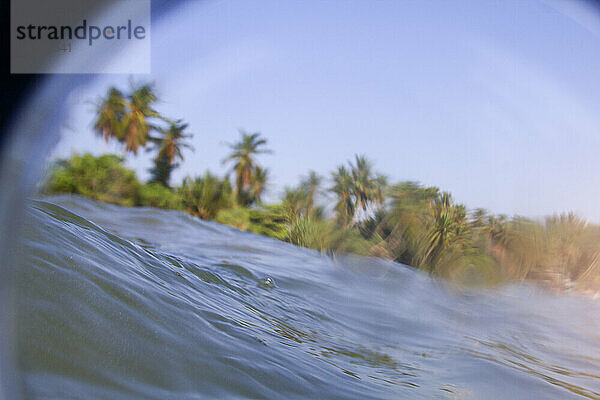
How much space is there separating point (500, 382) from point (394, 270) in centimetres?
26

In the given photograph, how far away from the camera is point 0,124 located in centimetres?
70

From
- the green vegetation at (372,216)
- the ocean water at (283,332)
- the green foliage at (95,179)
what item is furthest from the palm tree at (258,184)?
the green foliage at (95,179)

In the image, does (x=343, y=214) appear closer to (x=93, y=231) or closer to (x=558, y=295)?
(x=558, y=295)

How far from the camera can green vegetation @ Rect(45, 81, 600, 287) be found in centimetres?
77

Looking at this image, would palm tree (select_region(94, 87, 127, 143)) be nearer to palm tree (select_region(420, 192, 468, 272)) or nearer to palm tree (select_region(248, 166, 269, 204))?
palm tree (select_region(248, 166, 269, 204))

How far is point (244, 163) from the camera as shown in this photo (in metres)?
0.78

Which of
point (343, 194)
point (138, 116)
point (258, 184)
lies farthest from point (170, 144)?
point (343, 194)

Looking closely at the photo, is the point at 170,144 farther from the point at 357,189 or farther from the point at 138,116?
the point at 357,189

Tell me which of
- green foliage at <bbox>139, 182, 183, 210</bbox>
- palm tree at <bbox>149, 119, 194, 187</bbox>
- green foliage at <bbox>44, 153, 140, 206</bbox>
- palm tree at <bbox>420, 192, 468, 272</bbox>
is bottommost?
palm tree at <bbox>420, 192, 468, 272</bbox>

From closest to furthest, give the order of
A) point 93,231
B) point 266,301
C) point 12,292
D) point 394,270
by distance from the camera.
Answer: point 12,292 < point 394,270 < point 93,231 < point 266,301

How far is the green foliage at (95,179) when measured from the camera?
2.56 ft

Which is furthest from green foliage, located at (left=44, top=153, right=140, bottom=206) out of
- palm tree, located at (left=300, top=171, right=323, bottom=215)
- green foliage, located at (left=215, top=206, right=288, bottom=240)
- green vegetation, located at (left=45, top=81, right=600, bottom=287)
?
palm tree, located at (left=300, top=171, right=323, bottom=215)

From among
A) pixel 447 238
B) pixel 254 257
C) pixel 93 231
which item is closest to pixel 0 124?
pixel 93 231

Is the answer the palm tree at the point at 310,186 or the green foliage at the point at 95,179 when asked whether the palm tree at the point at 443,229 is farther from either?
the green foliage at the point at 95,179
